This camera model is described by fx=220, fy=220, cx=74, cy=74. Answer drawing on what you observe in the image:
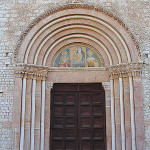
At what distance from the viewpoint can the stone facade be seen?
715cm

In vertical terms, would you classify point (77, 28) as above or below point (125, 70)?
above

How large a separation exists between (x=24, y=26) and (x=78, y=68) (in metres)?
2.37

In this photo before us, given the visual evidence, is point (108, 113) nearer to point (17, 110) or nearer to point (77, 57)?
point (77, 57)

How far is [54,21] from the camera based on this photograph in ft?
25.1

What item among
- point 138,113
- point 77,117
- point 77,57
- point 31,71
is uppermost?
point 77,57

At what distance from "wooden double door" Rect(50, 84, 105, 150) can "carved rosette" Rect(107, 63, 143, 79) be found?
763 mm

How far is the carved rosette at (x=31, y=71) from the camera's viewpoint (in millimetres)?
7195

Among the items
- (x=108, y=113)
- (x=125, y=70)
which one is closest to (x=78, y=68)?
(x=125, y=70)

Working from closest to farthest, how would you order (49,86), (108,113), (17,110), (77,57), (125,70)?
(17,110) → (125,70) → (108,113) → (49,86) → (77,57)

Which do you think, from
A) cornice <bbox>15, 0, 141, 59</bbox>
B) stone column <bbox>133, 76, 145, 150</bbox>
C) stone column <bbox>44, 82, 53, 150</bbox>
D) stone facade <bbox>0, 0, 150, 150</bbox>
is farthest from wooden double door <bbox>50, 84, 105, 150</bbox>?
cornice <bbox>15, 0, 141, 59</bbox>

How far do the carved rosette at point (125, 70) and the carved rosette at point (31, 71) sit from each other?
7.45ft

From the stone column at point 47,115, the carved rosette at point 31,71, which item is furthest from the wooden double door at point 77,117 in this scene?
the carved rosette at point 31,71

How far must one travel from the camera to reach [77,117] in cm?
774

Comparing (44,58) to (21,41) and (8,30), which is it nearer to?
(21,41)
